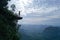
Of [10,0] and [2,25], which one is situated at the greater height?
[10,0]

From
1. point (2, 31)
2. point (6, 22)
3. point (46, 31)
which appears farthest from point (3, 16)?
point (46, 31)

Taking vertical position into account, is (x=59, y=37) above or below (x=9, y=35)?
below

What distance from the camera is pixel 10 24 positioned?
28.6 m

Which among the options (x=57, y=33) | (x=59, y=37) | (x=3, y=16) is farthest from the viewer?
(x=57, y=33)

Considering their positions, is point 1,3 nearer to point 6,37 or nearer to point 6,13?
point 6,13

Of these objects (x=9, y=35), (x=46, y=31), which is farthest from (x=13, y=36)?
(x=46, y=31)

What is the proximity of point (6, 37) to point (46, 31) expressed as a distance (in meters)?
80.2

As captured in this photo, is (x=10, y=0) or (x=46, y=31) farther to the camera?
(x=46, y=31)

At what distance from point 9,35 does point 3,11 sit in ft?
10.2

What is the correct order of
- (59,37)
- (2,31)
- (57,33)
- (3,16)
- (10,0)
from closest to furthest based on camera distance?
(2,31) < (3,16) < (10,0) < (59,37) < (57,33)

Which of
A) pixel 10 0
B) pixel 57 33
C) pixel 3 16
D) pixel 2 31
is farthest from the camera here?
pixel 57 33

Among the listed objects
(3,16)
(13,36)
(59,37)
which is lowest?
(59,37)

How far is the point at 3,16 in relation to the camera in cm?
2697

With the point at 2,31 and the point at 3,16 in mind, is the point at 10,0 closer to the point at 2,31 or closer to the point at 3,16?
the point at 3,16
